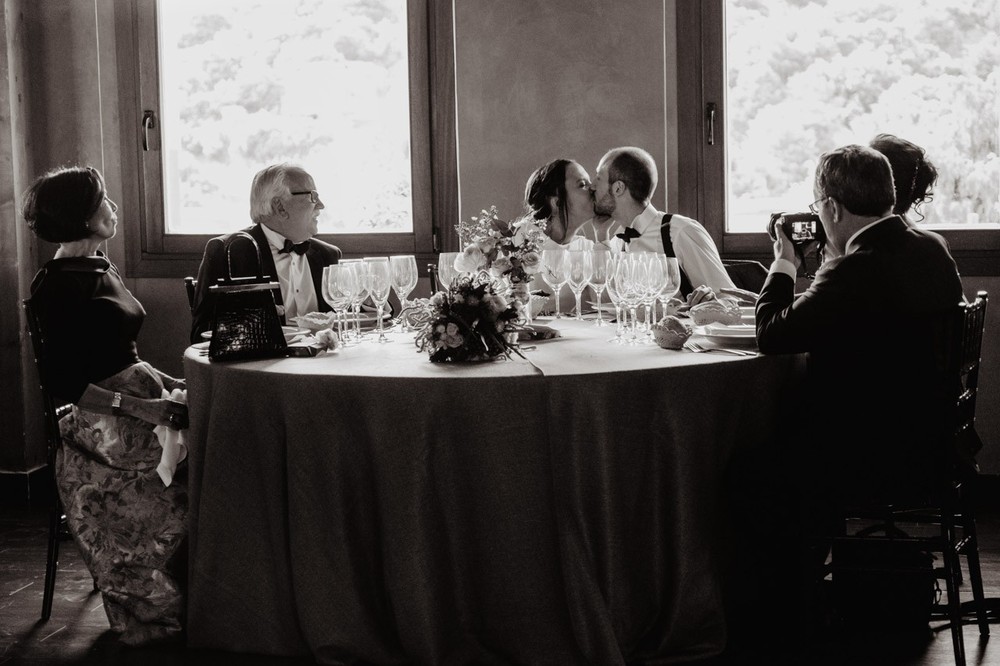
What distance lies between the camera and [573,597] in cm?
267

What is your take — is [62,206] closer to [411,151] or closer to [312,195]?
[312,195]

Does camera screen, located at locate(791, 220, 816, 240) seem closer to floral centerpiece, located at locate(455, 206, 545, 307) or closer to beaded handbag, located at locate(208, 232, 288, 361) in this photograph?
floral centerpiece, located at locate(455, 206, 545, 307)

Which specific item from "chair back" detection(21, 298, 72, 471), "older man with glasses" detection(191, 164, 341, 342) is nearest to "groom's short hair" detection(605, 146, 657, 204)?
"older man with glasses" detection(191, 164, 341, 342)

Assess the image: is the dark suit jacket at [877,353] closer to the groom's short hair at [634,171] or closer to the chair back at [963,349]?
the chair back at [963,349]

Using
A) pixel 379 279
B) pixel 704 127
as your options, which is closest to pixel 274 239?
pixel 379 279

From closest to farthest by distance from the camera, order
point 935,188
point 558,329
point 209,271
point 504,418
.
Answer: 1. point 504,418
2. point 558,329
3. point 209,271
4. point 935,188

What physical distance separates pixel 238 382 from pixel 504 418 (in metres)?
0.73

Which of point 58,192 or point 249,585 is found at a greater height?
point 58,192

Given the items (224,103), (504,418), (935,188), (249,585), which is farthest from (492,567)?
(224,103)

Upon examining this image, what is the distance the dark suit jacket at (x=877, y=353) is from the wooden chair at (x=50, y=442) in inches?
84.3

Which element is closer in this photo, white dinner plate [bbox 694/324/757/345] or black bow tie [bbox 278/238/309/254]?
white dinner plate [bbox 694/324/757/345]

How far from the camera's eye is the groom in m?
4.34

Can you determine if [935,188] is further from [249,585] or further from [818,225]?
[249,585]

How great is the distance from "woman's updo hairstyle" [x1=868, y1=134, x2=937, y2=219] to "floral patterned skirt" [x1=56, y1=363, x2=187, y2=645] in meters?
2.37
